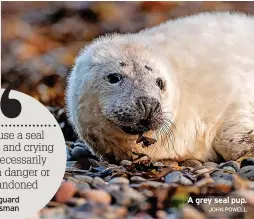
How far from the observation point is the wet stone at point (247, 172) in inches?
153

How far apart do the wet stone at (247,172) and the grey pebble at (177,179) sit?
31 centimetres

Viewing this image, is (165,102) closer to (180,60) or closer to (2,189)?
(180,60)

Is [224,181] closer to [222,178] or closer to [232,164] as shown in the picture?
[222,178]

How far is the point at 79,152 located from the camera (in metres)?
4.78

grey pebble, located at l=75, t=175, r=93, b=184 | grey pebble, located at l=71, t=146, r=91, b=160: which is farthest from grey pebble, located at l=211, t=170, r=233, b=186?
grey pebble, located at l=71, t=146, r=91, b=160

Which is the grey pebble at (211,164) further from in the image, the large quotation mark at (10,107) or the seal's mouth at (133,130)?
the large quotation mark at (10,107)

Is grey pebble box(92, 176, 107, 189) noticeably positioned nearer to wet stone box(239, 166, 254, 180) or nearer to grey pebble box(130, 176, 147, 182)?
grey pebble box(130, 176, 147, 182)

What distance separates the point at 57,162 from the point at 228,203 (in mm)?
943

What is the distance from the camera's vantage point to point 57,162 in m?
3.95

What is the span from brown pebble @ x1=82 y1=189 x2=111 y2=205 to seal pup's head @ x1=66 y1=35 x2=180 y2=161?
526 millimetres

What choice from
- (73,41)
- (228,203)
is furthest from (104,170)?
(73,41)

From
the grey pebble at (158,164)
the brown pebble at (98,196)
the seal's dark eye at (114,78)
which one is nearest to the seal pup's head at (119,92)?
the seal's dark eye at (114,78)

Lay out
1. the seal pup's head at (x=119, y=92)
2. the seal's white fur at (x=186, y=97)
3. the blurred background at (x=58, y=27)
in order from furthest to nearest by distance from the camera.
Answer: the blurred background at (x=58, y=27), the seal's white fur at (x=186, y=97), the seal pup's head at (x=119, y=92)

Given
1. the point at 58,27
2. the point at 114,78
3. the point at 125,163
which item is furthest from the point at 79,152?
the point at 58,27
